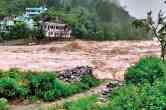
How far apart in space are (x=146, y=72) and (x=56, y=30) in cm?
3108

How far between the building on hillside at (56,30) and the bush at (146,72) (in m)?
28.1

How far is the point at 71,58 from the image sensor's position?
3391 cm

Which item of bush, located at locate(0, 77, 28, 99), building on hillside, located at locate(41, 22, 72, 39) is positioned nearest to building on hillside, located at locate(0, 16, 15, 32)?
building on hillside, located at locate(41, 22, 72, 39)

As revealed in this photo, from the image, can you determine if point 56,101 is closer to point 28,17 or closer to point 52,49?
point 52,49

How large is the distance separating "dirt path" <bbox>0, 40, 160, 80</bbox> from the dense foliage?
684 cm

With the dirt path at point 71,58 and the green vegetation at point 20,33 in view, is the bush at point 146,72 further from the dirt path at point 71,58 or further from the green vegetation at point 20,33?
the green vegetation at point 20,33

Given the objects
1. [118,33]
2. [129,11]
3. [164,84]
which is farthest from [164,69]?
[129,11]

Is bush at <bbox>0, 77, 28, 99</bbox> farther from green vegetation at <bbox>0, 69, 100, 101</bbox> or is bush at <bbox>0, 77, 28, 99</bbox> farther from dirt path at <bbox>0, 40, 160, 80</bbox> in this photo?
dirt path at <bbox>0, 40, 160, 80</bbox>

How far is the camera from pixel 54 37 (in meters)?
48.0

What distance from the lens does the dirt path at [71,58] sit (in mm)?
28062

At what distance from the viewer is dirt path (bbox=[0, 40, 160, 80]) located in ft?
→ 92.1

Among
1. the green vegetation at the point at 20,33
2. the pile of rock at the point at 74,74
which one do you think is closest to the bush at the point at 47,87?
the pile of rock at the point at 74,74

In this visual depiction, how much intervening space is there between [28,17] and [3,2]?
808 centimetres

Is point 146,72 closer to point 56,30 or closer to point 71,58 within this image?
point 71,58
